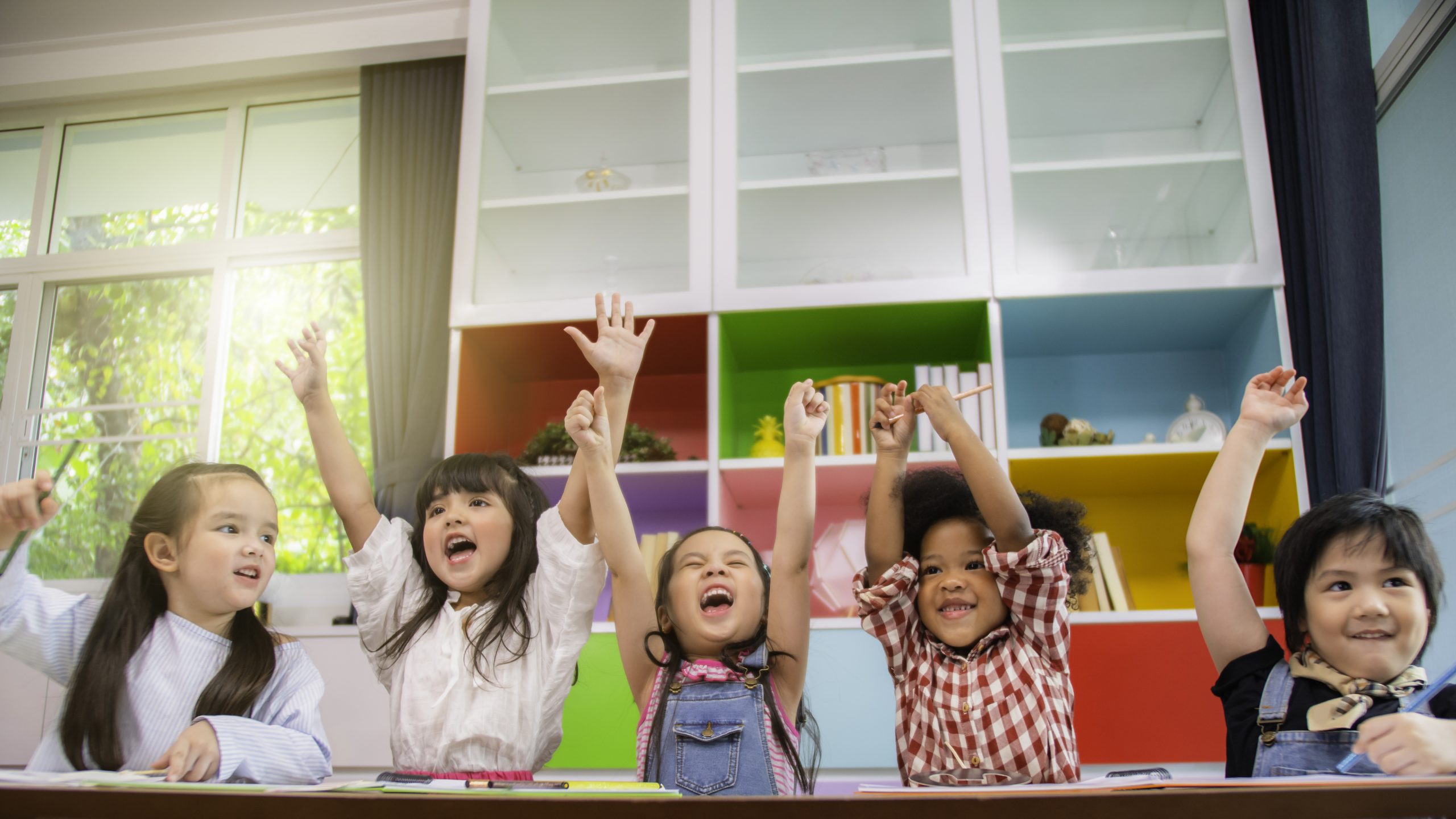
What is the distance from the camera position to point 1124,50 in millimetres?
2551

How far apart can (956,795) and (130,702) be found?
1.16m

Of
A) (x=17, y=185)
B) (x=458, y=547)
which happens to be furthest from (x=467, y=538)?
(x=17, y=185)

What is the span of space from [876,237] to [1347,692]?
5.11ft

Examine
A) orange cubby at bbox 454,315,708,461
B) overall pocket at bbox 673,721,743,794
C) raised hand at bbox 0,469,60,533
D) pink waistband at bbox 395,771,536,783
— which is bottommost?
pink waistband at bbox 395,771,536,783

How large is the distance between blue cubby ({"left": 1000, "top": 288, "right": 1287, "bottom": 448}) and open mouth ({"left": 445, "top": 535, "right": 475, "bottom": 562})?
1.43m

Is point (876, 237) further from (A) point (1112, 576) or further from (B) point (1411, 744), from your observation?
(B) point (1411, 744)

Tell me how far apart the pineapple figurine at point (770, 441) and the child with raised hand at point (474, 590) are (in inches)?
33.4

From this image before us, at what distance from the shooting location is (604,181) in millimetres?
2748

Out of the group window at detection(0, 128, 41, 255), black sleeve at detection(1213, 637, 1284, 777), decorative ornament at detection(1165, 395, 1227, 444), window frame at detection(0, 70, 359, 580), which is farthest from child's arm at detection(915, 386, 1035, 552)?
window at detection(0, 128, 41, 255)

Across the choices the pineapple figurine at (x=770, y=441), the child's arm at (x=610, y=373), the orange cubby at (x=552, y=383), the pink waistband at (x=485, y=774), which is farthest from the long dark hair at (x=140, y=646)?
the pineapple figurine at (x=770, y=441)

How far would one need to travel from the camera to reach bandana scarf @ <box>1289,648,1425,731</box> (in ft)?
4.03

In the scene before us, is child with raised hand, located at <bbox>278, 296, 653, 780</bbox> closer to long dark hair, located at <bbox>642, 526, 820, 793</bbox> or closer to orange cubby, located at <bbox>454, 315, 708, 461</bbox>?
A: long dark hair, located at <bbox>642, 526, 820, 793</bbox>

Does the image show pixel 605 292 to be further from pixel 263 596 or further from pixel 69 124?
pixel 69 124

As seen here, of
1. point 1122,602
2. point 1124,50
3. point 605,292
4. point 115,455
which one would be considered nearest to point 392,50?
point 605,292
